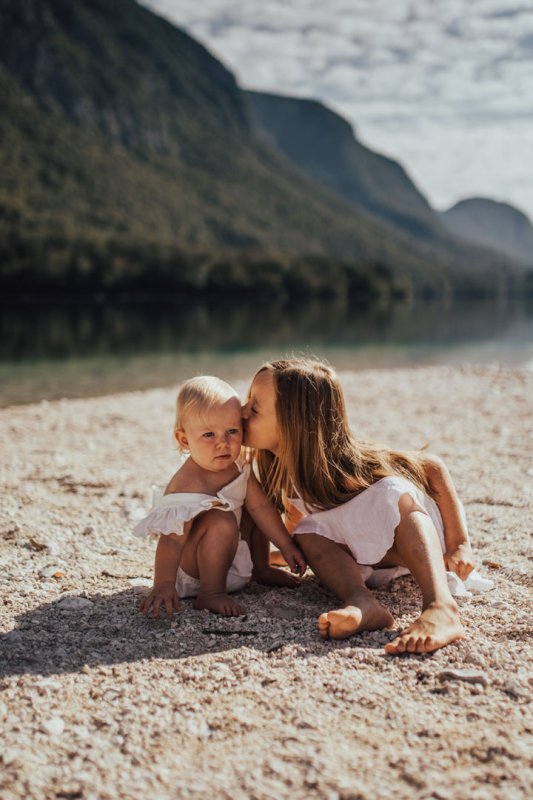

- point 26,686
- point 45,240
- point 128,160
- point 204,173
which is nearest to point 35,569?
point 26,686

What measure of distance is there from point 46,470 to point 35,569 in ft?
10.9

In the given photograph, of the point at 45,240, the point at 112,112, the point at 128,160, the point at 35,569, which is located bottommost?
the point at 35,569

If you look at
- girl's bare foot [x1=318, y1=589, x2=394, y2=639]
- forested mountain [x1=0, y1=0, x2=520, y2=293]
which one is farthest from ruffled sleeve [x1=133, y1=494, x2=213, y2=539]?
forested mountain [x1=0, y1=0, x2=520, y2=293]

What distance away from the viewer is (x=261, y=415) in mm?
4379

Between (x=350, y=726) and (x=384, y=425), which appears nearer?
(x=350, y=726)

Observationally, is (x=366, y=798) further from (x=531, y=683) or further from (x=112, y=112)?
(x=112, y=112)

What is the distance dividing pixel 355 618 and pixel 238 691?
790mm

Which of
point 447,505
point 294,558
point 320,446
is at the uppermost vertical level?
point 320,446

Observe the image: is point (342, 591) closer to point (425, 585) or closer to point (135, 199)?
point (425, 585)

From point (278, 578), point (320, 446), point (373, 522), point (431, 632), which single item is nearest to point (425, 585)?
point (431, 632)

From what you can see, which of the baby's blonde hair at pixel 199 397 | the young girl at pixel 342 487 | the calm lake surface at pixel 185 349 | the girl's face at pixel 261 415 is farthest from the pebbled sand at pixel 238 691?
the calm lake surface at pixel 185 349

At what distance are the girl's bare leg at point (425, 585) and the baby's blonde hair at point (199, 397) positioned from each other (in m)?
1.21

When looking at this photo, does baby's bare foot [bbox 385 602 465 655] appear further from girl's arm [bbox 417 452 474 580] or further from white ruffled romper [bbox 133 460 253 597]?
white ruffled romper [bbox 133 460 253 597]

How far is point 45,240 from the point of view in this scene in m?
76.5
